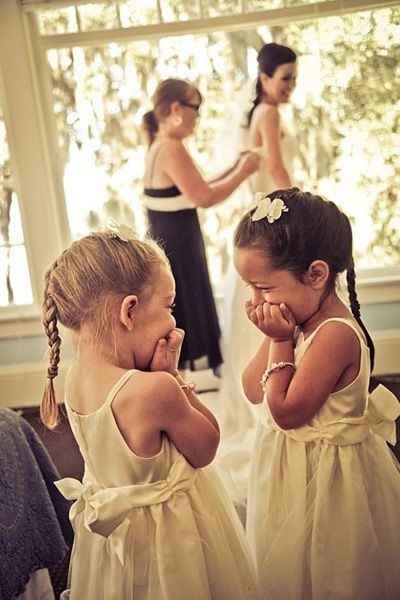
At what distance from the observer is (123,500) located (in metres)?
1.32

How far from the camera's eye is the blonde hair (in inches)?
51.8

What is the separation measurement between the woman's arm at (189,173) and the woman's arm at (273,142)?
57mm

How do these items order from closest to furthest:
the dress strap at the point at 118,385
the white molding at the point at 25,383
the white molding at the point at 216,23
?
the dress strap at the point at 118,385 → the white molding at the point at 216,23 → the white molding at the point at 25,383

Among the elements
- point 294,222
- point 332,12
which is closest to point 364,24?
point 332,12

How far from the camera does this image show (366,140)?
3.09 m

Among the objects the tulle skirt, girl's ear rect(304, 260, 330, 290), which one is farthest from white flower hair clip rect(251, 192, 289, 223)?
the tulle skirt

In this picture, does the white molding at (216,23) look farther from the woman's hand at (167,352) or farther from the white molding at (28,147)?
the woman's hand at (167,352)

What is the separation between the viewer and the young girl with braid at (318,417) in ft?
4.78

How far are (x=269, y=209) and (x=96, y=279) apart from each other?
0.40 meters

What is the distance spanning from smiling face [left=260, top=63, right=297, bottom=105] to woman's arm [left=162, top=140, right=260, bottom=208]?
23 centimetres

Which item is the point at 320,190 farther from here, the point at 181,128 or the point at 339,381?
the point at 339,381

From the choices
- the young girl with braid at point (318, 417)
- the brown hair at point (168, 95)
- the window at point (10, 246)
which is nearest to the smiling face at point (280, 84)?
the brown hair at point (168, 95)

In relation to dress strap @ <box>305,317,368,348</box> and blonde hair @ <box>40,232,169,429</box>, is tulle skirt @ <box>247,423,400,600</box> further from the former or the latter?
blonde hair @ <box>40,232,169,429</box>

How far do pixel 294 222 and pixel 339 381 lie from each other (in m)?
0.33
